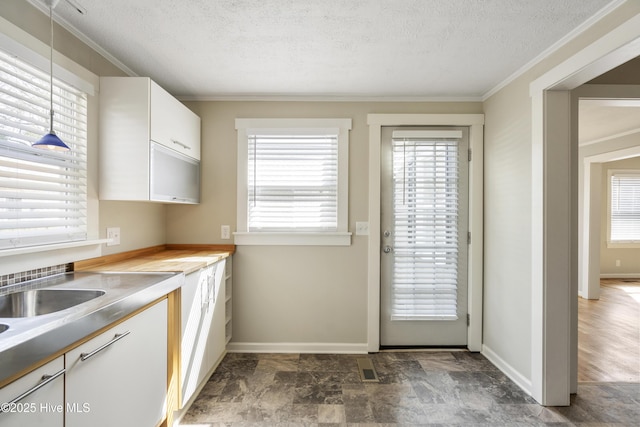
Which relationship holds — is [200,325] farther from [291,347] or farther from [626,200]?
[626,200]

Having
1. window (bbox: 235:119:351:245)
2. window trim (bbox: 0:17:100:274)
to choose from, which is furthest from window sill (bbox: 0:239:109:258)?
window (bbox: 235:119:351:245)

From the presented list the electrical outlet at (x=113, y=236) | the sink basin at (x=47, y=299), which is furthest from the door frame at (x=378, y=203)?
the sink basin at (x=47, y=299)

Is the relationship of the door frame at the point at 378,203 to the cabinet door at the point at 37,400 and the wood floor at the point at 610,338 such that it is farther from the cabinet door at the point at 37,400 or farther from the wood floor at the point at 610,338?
the cabinet door at the point at 37,400

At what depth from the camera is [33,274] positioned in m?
1.62

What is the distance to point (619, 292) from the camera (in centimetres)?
523

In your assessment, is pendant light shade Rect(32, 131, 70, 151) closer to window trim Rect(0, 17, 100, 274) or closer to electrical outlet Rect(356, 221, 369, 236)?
window trim Rect(0, 17, 100, 274)

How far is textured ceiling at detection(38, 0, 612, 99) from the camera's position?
5.45ft

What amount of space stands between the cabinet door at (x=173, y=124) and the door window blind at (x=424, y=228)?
180 centimetres

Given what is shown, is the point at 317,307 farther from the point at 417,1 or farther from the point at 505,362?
the point at 417,1

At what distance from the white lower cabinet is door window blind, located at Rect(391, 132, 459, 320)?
1.56 m

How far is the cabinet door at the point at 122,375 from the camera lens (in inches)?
45.1

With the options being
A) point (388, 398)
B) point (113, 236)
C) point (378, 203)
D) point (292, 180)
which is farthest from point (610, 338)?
point (113, 236)

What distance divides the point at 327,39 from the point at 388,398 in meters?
2.41

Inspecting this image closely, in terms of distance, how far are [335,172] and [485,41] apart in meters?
1.48
